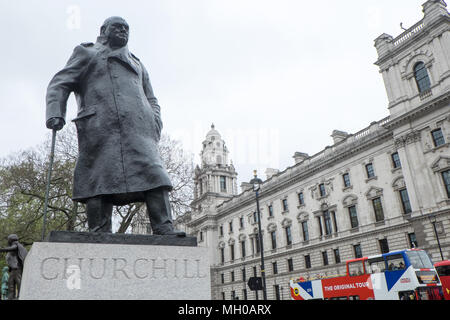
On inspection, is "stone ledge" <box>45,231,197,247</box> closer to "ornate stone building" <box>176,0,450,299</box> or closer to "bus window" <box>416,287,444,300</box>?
"bus window" <box>416,287,444,300</box>

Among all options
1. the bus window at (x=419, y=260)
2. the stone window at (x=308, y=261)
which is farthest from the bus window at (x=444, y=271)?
the stone window at (x=308, y=261)

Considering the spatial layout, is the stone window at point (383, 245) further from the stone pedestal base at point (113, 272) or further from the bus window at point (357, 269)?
the stone pedestal base at point (113, 272)

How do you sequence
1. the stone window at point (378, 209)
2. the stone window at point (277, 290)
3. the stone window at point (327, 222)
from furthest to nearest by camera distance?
the stone window at point (277, 290) < the stone window at point (327, 222) < the stone window at point (378, 209)

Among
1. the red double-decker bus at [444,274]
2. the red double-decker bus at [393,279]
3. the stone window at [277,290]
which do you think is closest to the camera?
the red double-decker bus at [393,279]

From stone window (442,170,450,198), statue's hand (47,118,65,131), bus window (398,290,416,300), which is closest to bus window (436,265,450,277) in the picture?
bus window (398,290,416,300)

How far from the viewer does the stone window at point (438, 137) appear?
92.5 ft

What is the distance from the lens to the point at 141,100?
4316mm

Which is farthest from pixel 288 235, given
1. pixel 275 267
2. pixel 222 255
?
pixel 222 255

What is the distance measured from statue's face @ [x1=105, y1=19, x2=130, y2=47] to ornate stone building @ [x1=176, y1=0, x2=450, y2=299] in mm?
18664

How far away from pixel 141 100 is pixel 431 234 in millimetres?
28864

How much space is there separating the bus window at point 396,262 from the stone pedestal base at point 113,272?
17.3 m

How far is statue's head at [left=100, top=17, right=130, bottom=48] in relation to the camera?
4398 millimetres

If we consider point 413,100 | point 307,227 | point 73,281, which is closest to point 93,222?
point 73,281
